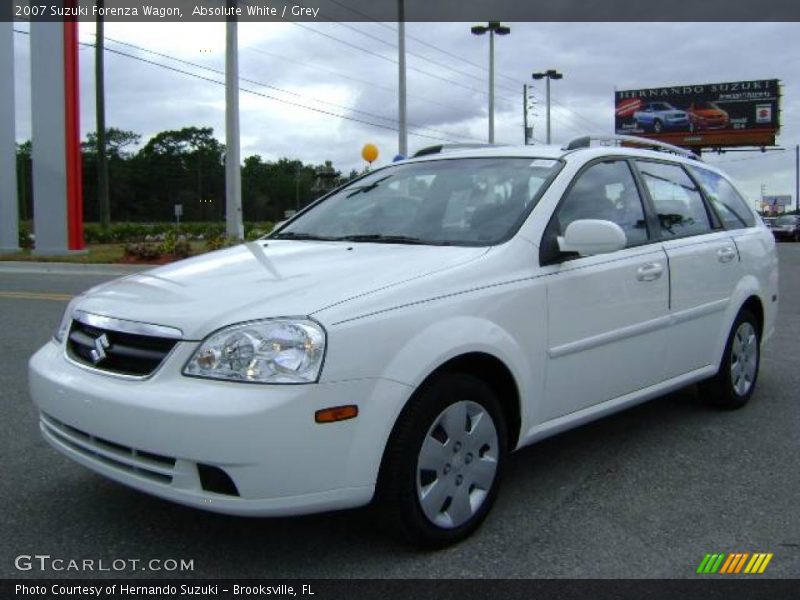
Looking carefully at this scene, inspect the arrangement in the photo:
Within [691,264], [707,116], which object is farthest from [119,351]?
[707,116]

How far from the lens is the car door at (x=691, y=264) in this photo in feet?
14.5

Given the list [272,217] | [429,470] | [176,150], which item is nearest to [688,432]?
[429,470]

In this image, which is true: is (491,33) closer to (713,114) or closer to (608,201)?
(608,201)

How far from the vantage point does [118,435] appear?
2.82 metres

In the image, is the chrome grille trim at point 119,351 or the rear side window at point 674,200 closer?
the chrome grille trim at point 119,351

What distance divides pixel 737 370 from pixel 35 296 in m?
10.0

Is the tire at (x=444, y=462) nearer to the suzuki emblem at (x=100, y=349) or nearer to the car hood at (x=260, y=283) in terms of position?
the car hood at (x=260, y=283)

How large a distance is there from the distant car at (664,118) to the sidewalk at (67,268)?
5233 centimetres

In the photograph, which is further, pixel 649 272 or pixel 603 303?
pixel 649 272

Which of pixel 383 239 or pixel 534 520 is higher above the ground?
pixel 383 239

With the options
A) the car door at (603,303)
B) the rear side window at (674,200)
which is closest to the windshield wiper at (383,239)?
the car door at (603,303)

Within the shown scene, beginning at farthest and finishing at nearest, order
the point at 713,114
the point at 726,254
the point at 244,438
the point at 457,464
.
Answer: the point at 713,114, the point at 726,254, the point at 457,464, the point at 244,438

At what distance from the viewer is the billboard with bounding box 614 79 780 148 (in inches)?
2373

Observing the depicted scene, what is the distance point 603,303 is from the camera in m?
3.82
